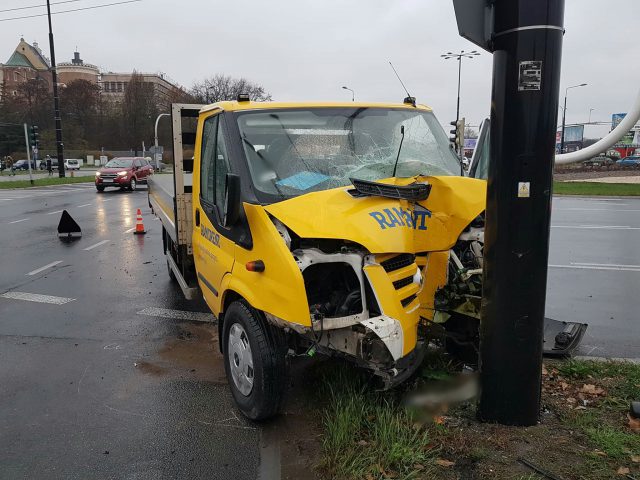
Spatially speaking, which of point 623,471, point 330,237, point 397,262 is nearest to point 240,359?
point 330,237

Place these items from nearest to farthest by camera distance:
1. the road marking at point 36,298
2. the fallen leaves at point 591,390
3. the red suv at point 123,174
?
1. the fallen leaves at point 591,390
2. the road marking at point 36,298
3. the red suv at point 123,174

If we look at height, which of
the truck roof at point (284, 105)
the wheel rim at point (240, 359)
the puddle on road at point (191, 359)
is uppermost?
the truck roof at point (284, 105)

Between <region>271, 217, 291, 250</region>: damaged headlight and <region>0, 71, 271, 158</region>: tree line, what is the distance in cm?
6752

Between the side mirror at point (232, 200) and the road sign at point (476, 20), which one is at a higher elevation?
the road sign at point (476, 20)

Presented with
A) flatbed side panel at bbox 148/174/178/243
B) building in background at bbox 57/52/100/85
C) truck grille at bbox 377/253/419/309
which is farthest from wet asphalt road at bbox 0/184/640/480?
building in background at bbox 57/52/100/85

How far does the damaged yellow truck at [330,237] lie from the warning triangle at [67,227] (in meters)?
9.18

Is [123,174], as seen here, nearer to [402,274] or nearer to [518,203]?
[402,274]

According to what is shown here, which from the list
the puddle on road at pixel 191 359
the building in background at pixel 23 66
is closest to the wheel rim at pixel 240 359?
the puddle on road at pixel 191 359

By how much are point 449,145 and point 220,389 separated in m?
3.04

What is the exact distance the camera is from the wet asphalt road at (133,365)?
3.56 meters

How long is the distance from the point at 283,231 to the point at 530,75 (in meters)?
1.76

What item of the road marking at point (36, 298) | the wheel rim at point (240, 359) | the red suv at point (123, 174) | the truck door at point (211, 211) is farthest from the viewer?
the red suv at point (123, 174)

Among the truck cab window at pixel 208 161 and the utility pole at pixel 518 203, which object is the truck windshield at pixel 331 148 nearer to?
the truck cab window at pixel 208 161

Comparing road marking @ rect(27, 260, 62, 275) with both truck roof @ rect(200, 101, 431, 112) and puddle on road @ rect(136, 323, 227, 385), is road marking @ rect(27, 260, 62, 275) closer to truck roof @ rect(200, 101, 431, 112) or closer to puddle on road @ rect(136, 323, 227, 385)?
A: puddle on road @ rect(136, 323, 227, 385)
